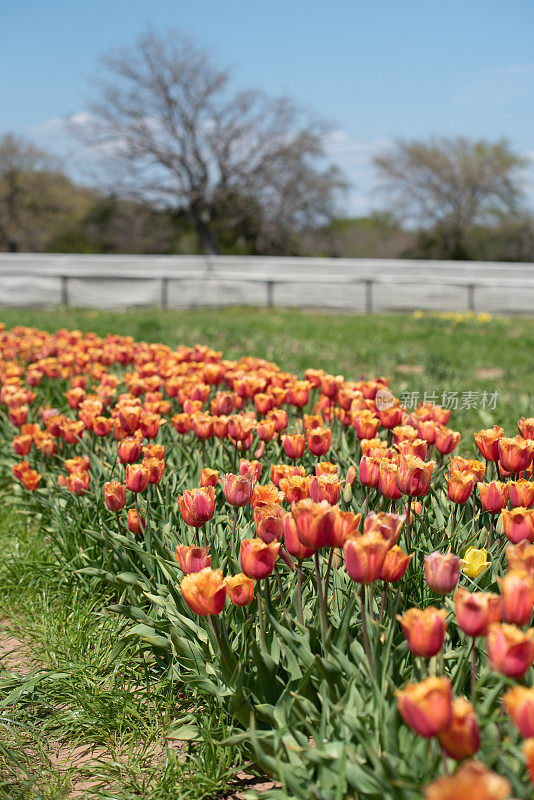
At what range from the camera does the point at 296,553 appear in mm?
1600

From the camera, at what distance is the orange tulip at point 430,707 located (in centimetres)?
107

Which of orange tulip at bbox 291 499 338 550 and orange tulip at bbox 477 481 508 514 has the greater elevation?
orange tulip at bbox 291 499 338 550

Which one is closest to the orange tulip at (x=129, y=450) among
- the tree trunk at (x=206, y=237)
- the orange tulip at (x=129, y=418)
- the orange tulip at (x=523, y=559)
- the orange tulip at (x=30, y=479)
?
the orange tulip at (x=129, y=418)

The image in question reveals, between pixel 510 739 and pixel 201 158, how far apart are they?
1228 inches

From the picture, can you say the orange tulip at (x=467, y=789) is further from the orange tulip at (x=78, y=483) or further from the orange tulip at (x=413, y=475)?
the orange tulip at (x=78, y=483)

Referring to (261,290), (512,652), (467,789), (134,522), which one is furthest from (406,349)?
(261,290)

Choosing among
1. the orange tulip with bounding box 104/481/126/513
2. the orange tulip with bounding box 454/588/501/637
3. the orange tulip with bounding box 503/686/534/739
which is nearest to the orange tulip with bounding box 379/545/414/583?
the orange tulip with bounding box 454/588/501/637

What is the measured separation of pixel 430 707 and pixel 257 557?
1.88ft

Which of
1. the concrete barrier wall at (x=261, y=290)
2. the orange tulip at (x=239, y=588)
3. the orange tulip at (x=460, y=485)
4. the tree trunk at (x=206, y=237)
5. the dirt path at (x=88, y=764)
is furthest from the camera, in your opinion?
the tree trunk at (x=206, y=237)

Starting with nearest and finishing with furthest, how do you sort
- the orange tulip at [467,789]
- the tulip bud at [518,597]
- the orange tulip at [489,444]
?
the orange tulip at [467,789]
the tulip bud at [518,597]
the orange tulip at [489,444]

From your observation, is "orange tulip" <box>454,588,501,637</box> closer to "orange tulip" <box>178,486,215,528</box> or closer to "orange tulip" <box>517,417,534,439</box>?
"orange tulip" <box>178,486,215,528</box>

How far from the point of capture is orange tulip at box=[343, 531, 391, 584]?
4.60 feet

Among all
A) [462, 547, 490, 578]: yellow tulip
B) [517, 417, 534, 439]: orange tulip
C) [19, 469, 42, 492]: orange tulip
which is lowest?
[19, 469, 42, 492]: orange tulip

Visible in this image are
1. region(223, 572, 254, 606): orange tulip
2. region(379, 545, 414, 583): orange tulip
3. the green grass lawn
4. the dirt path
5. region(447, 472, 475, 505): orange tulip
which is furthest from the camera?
the green grass lawn
